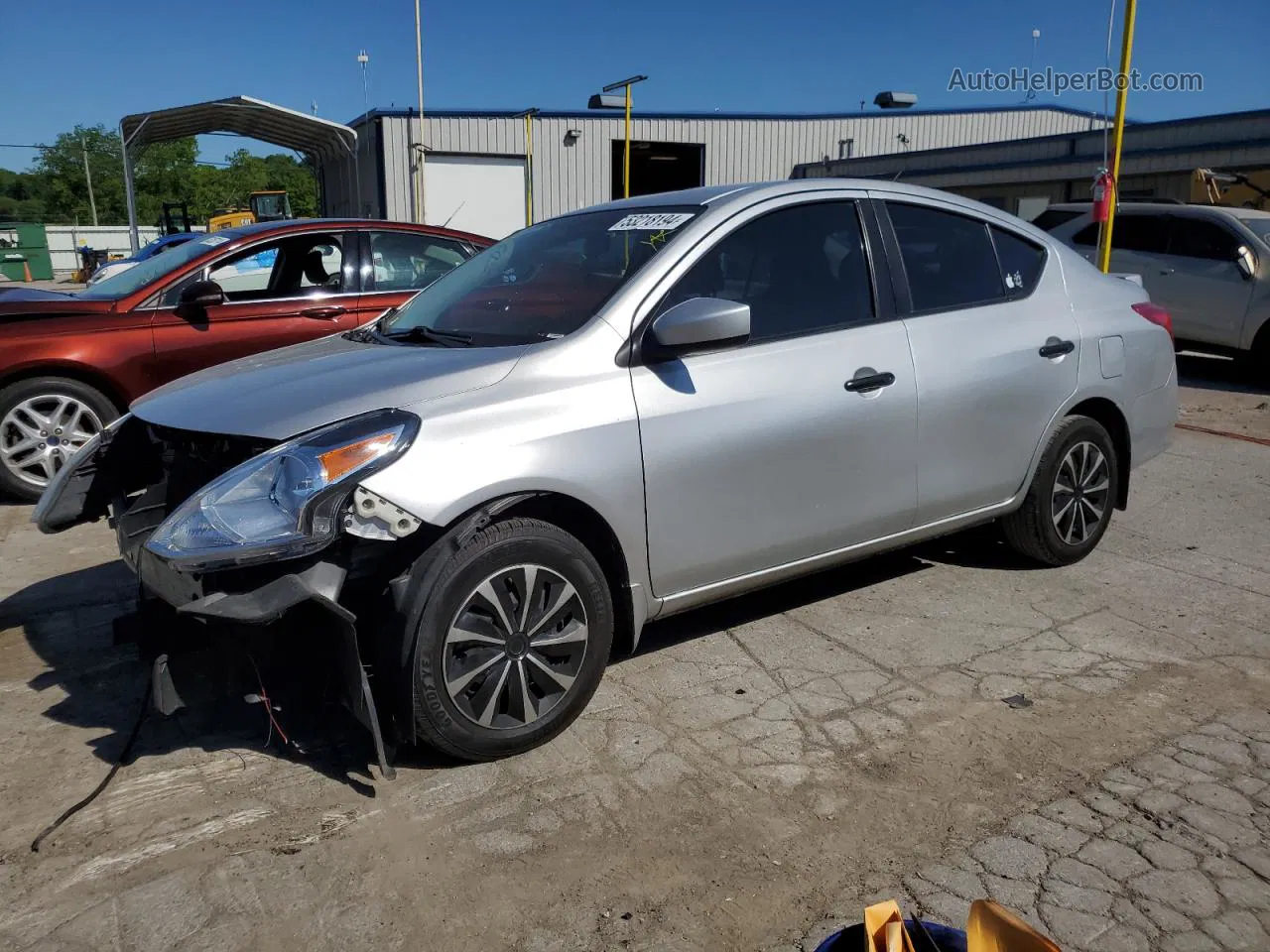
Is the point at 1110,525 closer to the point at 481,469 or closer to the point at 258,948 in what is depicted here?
the point at 481,469

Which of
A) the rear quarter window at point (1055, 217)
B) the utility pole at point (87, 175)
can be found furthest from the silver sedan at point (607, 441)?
the utility pole at point (87, 175)

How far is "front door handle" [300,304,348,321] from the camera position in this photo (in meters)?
6.77

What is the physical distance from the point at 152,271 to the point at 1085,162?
18684mm

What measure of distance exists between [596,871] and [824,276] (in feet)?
7.71

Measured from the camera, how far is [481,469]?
9.87 ft

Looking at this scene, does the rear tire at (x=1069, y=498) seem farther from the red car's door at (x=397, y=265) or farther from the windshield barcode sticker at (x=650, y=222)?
the red car's door at (x=397, y=265)

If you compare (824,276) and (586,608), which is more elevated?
(824,276)

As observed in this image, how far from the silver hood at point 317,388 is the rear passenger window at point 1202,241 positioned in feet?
34.4

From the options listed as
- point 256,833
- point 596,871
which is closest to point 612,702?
point 596,871

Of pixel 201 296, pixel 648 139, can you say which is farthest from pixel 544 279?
pixel 648 139

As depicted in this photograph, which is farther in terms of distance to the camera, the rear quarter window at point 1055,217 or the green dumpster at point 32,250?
the green dumpster at point 32,250

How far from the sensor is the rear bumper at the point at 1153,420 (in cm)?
499

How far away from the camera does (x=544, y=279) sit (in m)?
3.99

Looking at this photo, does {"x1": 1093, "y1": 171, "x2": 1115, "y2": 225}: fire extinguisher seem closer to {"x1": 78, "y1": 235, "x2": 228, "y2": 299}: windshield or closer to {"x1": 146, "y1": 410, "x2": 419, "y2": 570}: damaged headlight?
{"x1": 78, "y1": 235, "x2": 228, "y2": 299}: windshield
